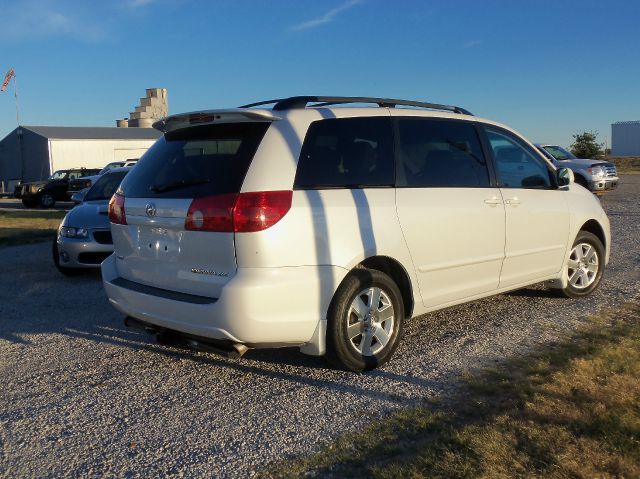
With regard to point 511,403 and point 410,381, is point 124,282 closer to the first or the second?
point 410,381

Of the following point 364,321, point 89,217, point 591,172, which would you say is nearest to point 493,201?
point 364,321

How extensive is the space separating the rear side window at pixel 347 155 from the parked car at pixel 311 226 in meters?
0.01

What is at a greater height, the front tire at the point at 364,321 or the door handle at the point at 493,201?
the door handle at the point at 493,201

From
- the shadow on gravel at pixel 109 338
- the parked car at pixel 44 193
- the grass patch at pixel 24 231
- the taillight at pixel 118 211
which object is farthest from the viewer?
the parked car at pixel 44 193

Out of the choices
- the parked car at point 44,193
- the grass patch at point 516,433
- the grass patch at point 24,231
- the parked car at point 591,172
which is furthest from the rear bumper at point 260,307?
the parked car at point 44,193

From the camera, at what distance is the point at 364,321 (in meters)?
4.50

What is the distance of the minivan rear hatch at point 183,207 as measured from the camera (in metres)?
4.02

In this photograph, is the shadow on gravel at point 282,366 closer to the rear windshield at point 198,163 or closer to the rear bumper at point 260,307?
the rear bumper at point 260,307

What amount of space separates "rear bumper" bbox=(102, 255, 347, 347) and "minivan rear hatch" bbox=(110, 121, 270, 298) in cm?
10

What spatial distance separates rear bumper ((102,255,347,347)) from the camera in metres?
3.91

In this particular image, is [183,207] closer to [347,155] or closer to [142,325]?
[142,325]

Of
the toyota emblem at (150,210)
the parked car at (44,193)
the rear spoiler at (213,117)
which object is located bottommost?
the toyota emblem at (150,210)

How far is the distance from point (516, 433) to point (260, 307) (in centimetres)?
163

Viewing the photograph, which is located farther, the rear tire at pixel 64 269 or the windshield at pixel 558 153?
the windshield at pixel 558 153
